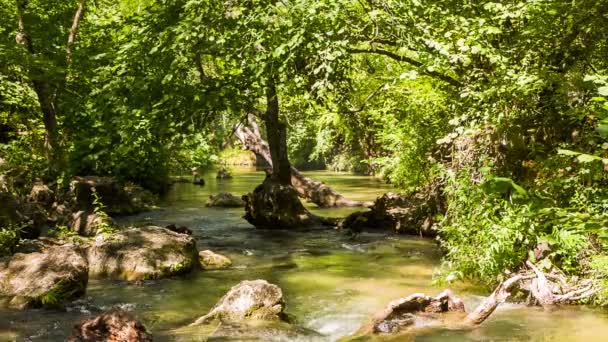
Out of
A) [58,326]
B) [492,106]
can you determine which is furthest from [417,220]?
[58,326]

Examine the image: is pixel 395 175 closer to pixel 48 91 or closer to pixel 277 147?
pixel 277 147

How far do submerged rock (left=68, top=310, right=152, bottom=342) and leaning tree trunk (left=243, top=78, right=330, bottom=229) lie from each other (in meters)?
11.2

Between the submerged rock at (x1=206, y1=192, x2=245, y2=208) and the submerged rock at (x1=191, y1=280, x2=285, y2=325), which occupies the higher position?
the submerged rock at (x1=206, y1=192, x2=245, y2=208)

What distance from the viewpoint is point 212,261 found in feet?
41.7

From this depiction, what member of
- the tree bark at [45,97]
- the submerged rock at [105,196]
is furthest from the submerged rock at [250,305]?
the submerged rock at [105,196]

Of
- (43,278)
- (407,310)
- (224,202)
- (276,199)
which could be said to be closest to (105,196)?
(224,202)

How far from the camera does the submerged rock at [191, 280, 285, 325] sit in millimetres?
8258

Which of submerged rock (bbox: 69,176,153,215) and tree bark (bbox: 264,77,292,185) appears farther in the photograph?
submerged rock (bbox: 69,176,153,215)

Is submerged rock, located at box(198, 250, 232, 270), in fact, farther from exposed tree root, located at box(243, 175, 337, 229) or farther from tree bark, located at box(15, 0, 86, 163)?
tree bark, located at box(15, 0, 86, 163)

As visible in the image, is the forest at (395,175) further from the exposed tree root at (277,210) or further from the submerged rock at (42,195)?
the submerged rock at (42,195)

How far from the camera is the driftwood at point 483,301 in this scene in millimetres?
7828

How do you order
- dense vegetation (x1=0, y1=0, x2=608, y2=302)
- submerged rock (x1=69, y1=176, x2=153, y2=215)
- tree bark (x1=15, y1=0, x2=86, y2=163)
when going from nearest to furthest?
dense vegetation (x1=0, y1=0, x2=608, y2=302) < tree bark (x1=15, y1=0, x2=86, y2=163) < submerged rock (x1=69, y1=176, x2=153, y2=215)

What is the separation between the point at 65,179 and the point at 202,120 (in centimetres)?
600

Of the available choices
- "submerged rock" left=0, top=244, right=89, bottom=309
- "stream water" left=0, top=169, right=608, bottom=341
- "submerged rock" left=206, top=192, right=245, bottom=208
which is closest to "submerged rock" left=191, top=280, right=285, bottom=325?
"stream water" left=0, top=169, right=608, bottom=341
